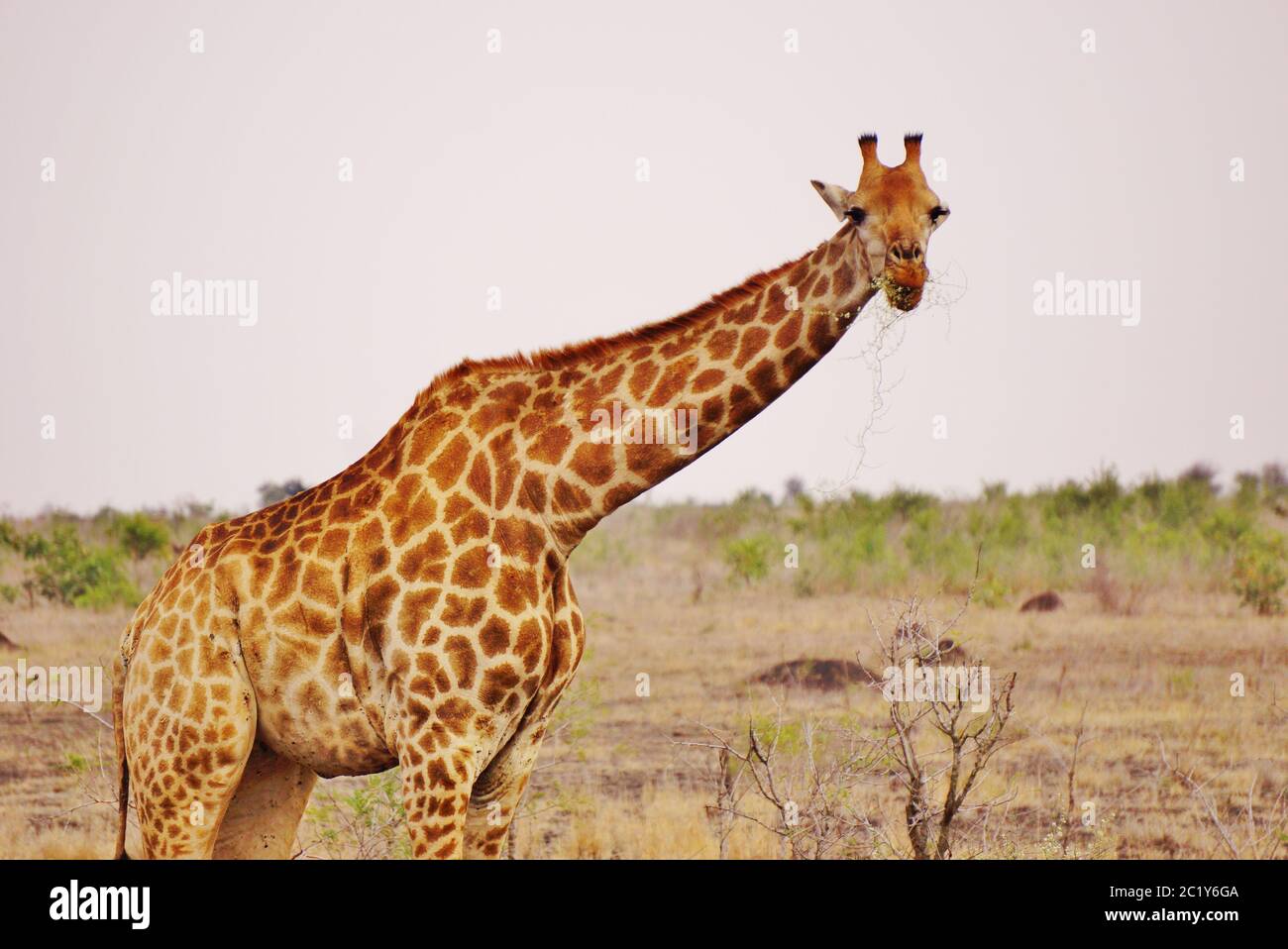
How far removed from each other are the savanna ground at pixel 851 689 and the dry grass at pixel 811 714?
0.13 feet

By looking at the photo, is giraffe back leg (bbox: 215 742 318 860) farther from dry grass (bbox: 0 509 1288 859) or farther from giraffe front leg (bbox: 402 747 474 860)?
dry grass (bbox: 0 509 1288 859)

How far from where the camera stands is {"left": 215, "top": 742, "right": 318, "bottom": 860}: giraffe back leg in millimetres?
6875

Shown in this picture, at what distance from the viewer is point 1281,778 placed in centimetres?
1232

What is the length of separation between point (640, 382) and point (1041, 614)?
45.4ft

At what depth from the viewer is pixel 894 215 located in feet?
20.1

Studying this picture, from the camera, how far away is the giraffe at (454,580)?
621 cm

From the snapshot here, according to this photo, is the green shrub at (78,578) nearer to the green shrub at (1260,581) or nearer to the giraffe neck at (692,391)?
the green shrub at (1260,581)

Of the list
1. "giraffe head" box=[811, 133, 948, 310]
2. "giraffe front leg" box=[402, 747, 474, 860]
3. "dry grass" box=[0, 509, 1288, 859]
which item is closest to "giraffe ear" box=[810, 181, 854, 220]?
"giraffe head" box=[811, 133, 948, 310]

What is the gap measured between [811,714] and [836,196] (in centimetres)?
794

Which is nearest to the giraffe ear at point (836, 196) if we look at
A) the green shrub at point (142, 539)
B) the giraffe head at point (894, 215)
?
the giraffe head at point (894, 215)

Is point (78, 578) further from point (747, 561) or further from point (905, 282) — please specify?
point (905, 282)

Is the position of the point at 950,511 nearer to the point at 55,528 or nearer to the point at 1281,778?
the point at 55,528

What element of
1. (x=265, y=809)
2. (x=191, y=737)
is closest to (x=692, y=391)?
(x=191, y=737)
